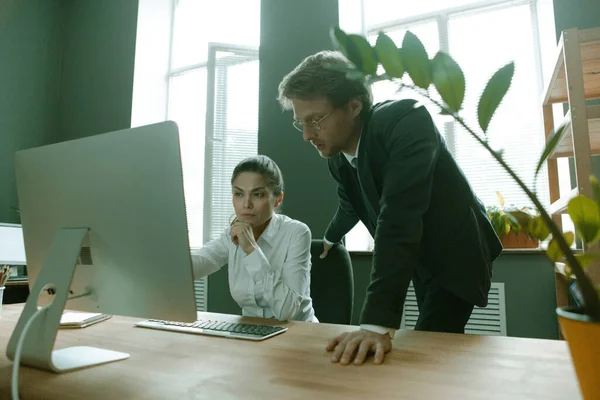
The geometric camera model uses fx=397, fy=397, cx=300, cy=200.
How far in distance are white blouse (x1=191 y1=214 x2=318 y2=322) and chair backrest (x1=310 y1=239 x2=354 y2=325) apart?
77 millimetres

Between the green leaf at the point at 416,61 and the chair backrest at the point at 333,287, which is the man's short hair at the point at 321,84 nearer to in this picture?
the chair backrest at the point at 333,287

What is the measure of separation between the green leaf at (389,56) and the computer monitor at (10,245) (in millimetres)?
2845

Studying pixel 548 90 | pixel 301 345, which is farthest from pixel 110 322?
pixel 548 90

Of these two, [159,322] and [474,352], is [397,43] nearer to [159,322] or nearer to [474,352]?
[474,352]

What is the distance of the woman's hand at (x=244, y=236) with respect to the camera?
54.5 inches

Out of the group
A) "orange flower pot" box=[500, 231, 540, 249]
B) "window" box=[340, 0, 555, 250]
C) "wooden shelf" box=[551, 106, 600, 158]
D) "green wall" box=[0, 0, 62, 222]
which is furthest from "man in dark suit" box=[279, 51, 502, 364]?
"green wall" box=[0, 0, 62, 222]

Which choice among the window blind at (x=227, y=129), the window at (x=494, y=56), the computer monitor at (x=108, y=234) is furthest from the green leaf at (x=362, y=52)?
the window blind at (x=227, y=129)

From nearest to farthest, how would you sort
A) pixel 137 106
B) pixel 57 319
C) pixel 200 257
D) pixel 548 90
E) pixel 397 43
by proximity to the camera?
pixel 397 43, pixel 57 319, pixel 200 257, pixel 548 90, pixel 137 106

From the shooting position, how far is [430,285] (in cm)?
122

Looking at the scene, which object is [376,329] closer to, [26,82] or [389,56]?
[389,56]

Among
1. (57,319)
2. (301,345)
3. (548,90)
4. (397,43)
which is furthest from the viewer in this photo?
(548,90)

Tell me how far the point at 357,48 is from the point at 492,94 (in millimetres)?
126

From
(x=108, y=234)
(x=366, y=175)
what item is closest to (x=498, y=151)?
(x=108, y=234)

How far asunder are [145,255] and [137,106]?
311cm
